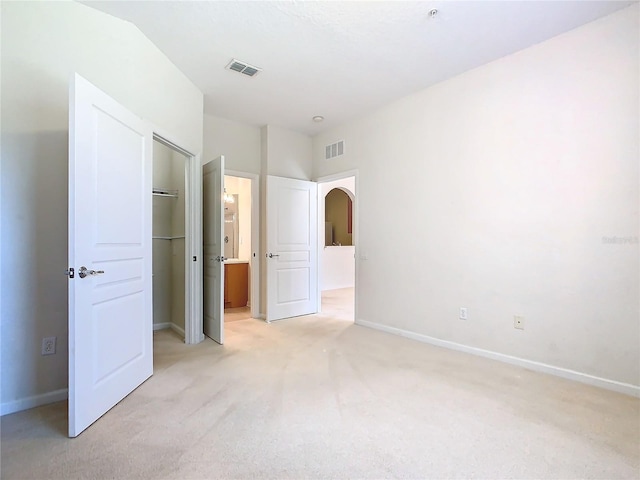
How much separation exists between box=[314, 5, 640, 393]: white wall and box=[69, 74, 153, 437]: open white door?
8.78 ft

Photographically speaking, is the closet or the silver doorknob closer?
the silver doorknob

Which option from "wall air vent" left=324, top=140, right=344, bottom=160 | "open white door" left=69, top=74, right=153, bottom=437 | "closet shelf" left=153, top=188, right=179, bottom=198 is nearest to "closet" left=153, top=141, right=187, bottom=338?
"closet shelf" left=153, top=188, right=179, bottom=198

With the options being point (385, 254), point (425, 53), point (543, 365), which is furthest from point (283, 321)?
point (425, 53)

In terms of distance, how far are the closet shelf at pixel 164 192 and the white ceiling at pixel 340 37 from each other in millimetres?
1372

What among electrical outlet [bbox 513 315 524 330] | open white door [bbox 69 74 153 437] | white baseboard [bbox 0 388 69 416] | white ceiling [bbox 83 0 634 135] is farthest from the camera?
electrical outlet [bbox 513 315 524 330]

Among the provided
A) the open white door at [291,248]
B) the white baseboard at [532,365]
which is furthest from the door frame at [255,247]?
the white baseboard at [532,365]

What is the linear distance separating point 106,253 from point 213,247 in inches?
60.5

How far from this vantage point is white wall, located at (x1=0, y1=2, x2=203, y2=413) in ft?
6.53

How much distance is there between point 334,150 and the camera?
473cm

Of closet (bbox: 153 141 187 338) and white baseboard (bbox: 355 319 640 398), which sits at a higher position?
closet (bbox: 153 141 187 338)

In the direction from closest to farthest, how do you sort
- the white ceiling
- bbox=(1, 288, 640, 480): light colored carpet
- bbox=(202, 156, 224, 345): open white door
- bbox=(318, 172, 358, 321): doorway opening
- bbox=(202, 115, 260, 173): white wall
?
1. bbox=(1, 288, 640, 480): light colored carpet
2. the white ceiling
3. bbox=(202, 156, 224, 345): open white door
4. bbox=(202, 115, 260, 173): white wall
5. bbox=(318, 172, 358, 321): doorway opening

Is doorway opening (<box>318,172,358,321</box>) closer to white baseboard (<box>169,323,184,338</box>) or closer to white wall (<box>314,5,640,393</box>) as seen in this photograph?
white wall (<box>314,5,640,393</box>)

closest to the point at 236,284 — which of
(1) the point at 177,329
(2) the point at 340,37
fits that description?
(1) the point at 177,329

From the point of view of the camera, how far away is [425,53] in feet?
9.39
